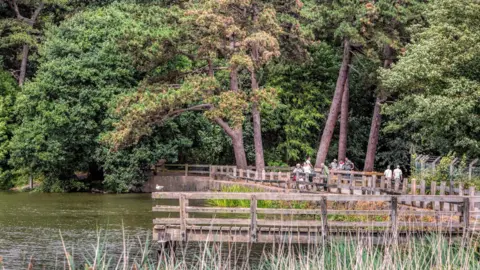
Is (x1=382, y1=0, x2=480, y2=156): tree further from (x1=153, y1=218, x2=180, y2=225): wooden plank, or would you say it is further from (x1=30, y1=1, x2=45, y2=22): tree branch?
(x1=30, y1=1, x2=45, y2=22): tree branch

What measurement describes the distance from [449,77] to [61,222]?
16979 mm

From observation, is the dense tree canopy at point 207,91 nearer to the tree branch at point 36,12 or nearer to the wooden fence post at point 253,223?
the tree branch at point 36,12

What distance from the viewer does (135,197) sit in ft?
160

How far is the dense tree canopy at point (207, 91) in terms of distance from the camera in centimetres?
4916

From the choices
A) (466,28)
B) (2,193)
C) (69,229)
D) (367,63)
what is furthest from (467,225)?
(2,193)

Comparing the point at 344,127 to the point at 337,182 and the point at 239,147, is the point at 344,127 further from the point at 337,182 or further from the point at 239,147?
the point at 337,182

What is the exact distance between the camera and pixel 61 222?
108 ft

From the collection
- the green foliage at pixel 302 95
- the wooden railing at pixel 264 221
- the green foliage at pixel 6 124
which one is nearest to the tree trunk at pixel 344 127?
the green foliage at pixel 302 95

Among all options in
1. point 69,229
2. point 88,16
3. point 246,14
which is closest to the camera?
point 69,229

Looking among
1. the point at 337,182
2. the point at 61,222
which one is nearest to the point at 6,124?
the point at 61,222

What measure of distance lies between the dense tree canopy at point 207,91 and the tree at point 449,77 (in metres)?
2.09

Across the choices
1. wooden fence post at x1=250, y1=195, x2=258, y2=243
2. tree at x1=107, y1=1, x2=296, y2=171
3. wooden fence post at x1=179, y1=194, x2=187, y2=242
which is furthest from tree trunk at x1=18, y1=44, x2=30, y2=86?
wooden fence post at x1=250, y1=195, x2=258, y2=243

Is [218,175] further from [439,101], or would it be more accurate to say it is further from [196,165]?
[439,101]

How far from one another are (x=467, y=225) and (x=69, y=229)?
45.5 ft
